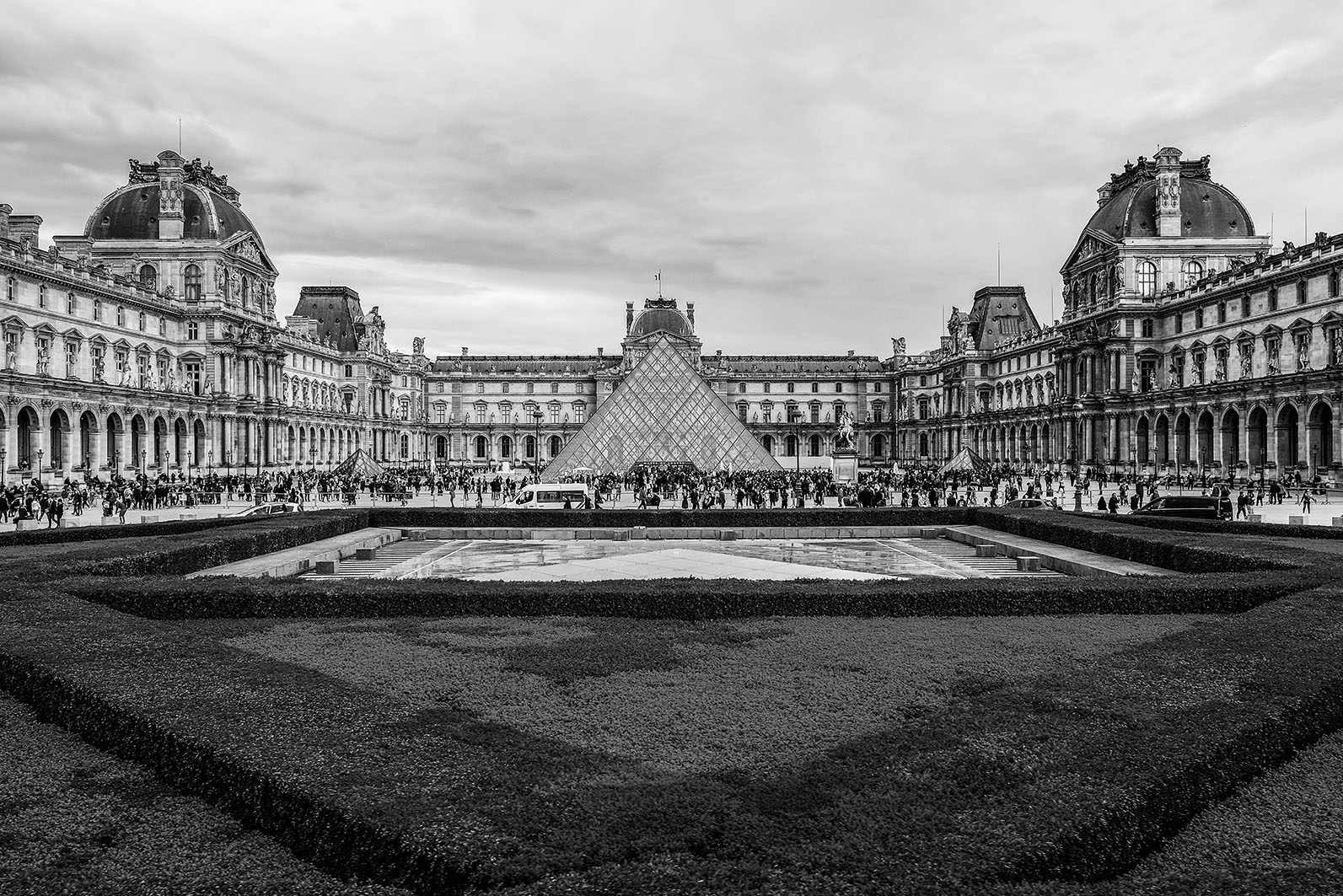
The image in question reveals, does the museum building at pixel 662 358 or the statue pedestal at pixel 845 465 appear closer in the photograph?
the museum building at pixel 662 358

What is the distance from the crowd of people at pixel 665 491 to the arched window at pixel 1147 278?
12.2 metres

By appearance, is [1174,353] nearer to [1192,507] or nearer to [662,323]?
[1192,507]

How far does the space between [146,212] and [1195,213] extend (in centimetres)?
6270

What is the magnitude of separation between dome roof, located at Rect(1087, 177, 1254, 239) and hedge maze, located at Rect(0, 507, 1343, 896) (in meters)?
53.7

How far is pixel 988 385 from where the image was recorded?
77375 millimetres

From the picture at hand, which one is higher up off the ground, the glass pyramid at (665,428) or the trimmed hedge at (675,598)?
the glass pyramid at (665,428)

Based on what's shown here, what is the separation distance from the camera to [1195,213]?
57594 mm

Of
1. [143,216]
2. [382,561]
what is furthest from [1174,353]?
[143,216]

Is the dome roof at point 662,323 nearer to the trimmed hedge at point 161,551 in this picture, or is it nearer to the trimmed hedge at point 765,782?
the trimmed hedge at point 161,551

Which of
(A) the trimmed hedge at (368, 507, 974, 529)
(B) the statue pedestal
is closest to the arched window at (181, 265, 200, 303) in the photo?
(B) the statue pedestal

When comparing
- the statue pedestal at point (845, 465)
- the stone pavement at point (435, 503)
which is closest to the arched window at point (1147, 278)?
the stone pavement at point (435, 503)

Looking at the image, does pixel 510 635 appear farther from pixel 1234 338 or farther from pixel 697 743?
pixel 1234 338

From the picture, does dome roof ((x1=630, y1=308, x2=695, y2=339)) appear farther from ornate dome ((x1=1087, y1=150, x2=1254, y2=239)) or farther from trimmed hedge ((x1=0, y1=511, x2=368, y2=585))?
trimmed hedge ((x1=0, y1=511, x2=368, y2=585))

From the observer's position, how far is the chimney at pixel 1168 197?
56469mm
